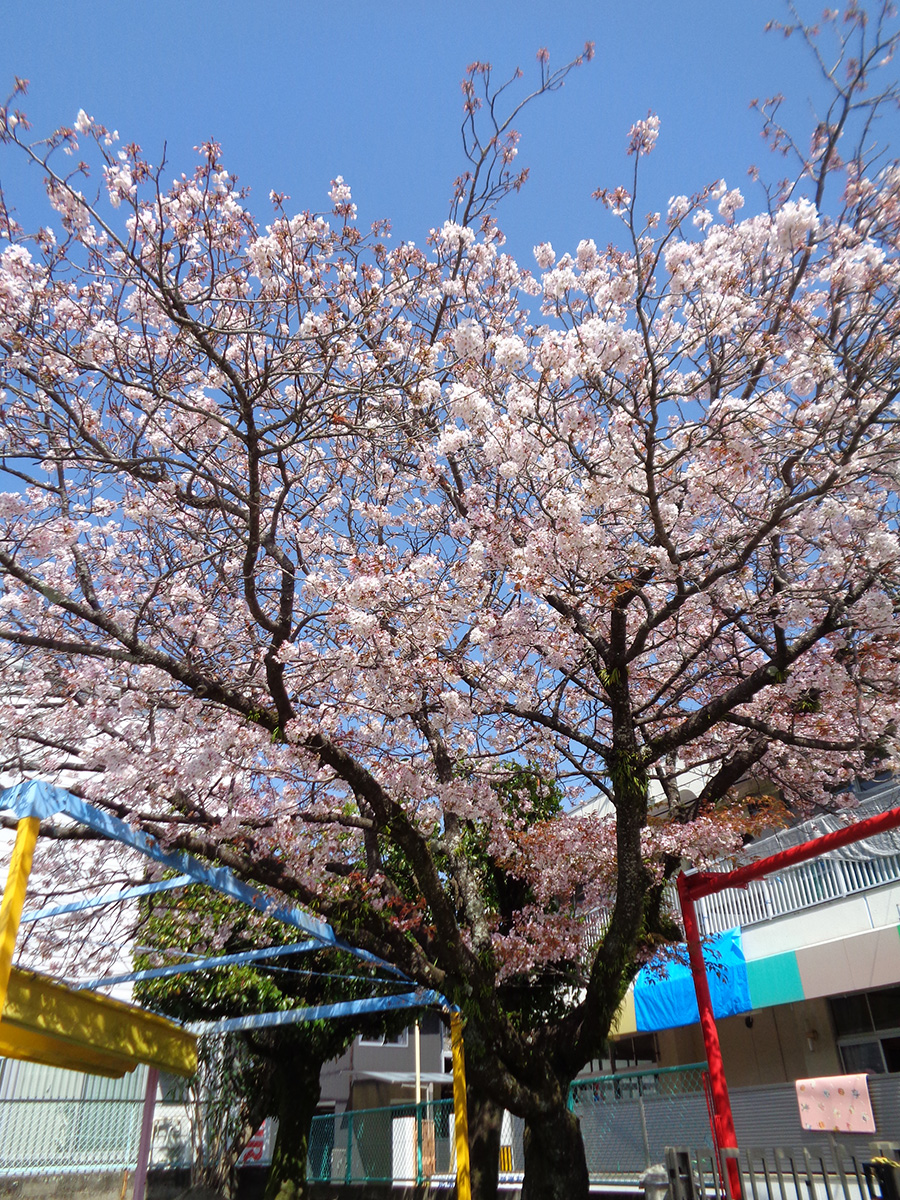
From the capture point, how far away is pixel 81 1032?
6434 mm

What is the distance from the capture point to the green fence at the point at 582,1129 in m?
8.15

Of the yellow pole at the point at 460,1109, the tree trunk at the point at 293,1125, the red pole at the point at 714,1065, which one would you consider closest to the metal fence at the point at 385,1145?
the tree trunk at the point at 293,1125

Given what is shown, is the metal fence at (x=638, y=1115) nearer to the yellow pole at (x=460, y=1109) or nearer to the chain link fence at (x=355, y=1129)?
the chain link fence at (x=355, y=1129)

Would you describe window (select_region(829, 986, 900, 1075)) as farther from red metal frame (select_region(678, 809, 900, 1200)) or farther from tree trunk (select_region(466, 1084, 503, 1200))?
red metal frame (select_region(678, 809, 900, 1200))

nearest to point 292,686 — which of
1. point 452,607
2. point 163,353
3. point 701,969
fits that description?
point 452,607

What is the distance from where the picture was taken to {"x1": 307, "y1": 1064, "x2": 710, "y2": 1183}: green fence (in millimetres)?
8148

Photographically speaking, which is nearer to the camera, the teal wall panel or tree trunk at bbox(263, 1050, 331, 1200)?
the teal wall panel

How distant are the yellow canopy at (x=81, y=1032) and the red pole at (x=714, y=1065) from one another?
481 centimetres

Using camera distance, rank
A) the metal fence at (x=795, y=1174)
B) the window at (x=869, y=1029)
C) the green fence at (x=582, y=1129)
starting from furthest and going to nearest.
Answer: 1. the window at (x=869, y=1029)
2. the green fence at (x=582, y=1129)
3. the metal fence at (x=795, y=1174)

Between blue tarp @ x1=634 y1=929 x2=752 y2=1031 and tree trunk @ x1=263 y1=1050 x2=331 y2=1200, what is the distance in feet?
17.7

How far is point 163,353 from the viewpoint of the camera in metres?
7.32

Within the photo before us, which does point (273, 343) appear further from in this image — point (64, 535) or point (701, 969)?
point (701, 969)

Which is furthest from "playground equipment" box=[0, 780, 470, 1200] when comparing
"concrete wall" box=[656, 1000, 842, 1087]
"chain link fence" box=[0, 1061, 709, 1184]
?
"concrete wall" box=[656, 1000, 842, 1087]

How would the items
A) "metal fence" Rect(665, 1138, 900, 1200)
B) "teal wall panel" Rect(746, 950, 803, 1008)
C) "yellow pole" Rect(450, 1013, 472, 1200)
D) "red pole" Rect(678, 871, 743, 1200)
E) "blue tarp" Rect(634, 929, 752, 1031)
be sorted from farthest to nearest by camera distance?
"blue tarp" Rect(634, 929, 752, 1031) < "teal wall panel" Rect(746, 950, 803, 1008) < "yellow pole" Rect(450, 1013, 472, 1200) < "red pole" Rect(678, 871, 743, 1200) < "metal fence" Rect(665, 1138, 900, 1200)
